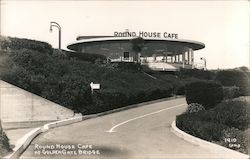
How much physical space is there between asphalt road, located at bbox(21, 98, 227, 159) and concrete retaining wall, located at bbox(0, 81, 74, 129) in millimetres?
1840

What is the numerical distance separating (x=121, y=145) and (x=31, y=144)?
2939 millimetres

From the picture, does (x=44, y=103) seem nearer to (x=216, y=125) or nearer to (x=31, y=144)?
(x=31, y=144)

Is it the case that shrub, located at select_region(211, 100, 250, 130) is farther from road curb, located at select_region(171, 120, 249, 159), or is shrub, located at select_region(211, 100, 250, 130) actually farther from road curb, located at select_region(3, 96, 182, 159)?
road curb, located at select_region(3, 96, 182, 159)

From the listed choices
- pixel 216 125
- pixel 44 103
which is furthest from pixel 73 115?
pixel 216 125

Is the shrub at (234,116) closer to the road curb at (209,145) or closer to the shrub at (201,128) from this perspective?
the shrub at (201,128)

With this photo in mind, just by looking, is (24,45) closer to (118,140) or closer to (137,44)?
(118,140)

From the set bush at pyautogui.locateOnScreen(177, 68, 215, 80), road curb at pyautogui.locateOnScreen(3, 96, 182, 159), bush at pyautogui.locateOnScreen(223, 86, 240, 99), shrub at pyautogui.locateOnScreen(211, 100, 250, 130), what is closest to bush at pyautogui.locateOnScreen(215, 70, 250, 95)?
bush at pyautogui.locateOnScreen(223, 86, 240, 99)

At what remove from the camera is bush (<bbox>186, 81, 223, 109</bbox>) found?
22141 millimetres

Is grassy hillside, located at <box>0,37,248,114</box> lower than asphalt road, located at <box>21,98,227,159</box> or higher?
higher

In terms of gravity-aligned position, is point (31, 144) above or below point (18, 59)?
below

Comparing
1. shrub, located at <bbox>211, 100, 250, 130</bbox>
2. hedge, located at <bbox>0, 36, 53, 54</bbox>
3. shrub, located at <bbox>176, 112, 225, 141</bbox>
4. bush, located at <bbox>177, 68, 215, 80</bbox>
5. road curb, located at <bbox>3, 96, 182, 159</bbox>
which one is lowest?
road curb, located at <bbox>3, 96, 182, 159</bbox>

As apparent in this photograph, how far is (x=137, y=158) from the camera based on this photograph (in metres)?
12.2

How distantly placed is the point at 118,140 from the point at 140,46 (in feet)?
140

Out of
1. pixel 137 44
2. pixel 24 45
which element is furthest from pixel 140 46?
pixel 24 45
